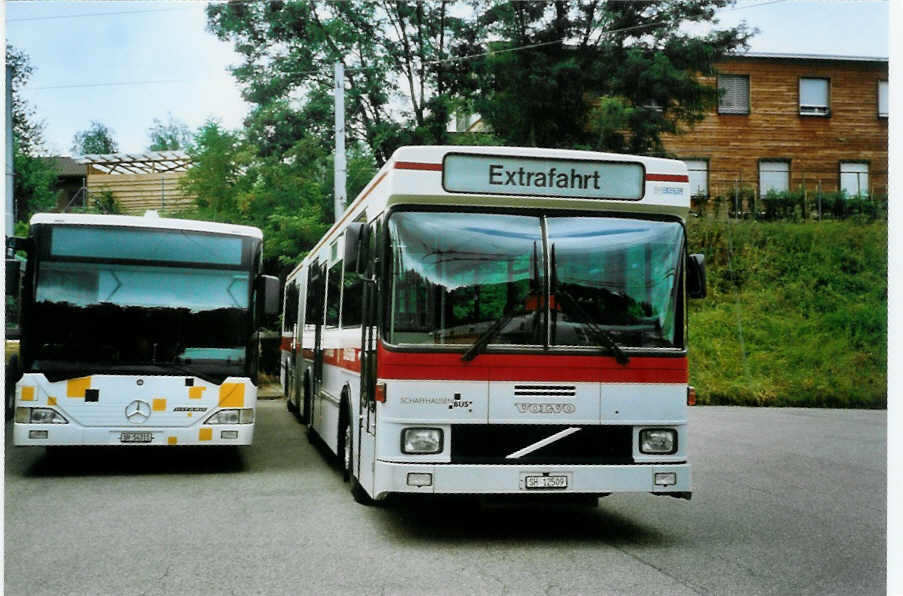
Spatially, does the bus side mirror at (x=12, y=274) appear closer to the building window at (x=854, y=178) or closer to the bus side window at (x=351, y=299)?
the bus side window at (x=351, y=299)

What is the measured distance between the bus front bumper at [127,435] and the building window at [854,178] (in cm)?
2652

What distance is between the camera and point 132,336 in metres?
11.2

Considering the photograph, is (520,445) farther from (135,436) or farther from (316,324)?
(316,324)

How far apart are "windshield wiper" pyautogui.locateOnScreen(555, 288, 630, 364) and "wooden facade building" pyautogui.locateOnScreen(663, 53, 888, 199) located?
91.0 ft

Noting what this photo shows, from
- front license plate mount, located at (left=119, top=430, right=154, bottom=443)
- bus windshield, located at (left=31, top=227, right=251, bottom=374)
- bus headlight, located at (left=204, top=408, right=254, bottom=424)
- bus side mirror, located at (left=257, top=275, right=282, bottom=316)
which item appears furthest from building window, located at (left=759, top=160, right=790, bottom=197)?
front license plate mount, located at (left=119, top=430, right=154, bottom=443)

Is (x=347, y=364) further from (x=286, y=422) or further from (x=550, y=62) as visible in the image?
(x=550, y=62)

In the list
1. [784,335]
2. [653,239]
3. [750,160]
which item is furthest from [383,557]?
[750,160]

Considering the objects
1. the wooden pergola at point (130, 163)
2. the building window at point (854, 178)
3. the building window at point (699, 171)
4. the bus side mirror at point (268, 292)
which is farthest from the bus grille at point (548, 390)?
the wooden pergola at point (130, 163)

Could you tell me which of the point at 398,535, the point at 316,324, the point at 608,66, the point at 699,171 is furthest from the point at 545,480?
the point at 699,171

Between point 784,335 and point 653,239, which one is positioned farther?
point 784,335

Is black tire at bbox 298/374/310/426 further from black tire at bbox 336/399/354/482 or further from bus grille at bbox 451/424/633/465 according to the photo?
bus grille at bbox 451/424/633/465

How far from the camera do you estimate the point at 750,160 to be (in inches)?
1415

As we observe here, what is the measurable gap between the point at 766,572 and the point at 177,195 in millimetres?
27875

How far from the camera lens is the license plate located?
25.2 feet
